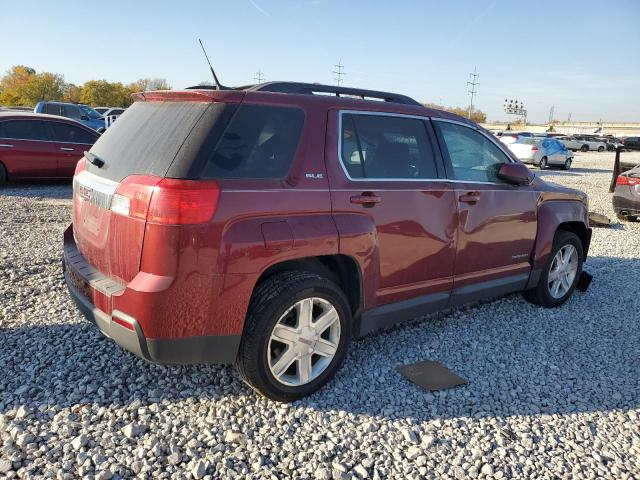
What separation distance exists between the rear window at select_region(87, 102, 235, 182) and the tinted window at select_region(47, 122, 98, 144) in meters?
8.68

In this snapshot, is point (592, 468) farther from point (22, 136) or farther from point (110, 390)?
point (22, 136)

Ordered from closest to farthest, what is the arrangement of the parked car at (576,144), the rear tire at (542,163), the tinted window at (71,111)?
the tinted window at (71,111) < the rear tire at (542,163) < the parked car at (576,144)

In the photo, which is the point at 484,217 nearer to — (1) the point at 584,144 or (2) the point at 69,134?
(2) the point at 69,134

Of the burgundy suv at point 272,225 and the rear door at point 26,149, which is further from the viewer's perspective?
the rear door at point 26,149

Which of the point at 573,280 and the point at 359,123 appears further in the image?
the point at 573,280

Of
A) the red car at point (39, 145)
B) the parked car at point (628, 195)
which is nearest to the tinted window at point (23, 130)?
the red car at point (39, 145)

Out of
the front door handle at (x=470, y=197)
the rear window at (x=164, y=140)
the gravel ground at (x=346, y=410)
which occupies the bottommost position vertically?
the gravel ground at (x=346, y=410)

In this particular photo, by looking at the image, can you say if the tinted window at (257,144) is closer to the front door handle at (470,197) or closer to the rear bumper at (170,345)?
the rear bumper at (170,345)

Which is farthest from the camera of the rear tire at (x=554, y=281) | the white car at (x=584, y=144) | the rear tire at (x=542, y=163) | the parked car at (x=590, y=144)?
the parked car at (x=590, y=144)

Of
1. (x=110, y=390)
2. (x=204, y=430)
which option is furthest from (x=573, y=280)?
(x=110, y=390)

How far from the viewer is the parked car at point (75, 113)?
1845cm

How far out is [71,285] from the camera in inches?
126

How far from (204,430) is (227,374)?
0.61m

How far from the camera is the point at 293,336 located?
3004 mm
